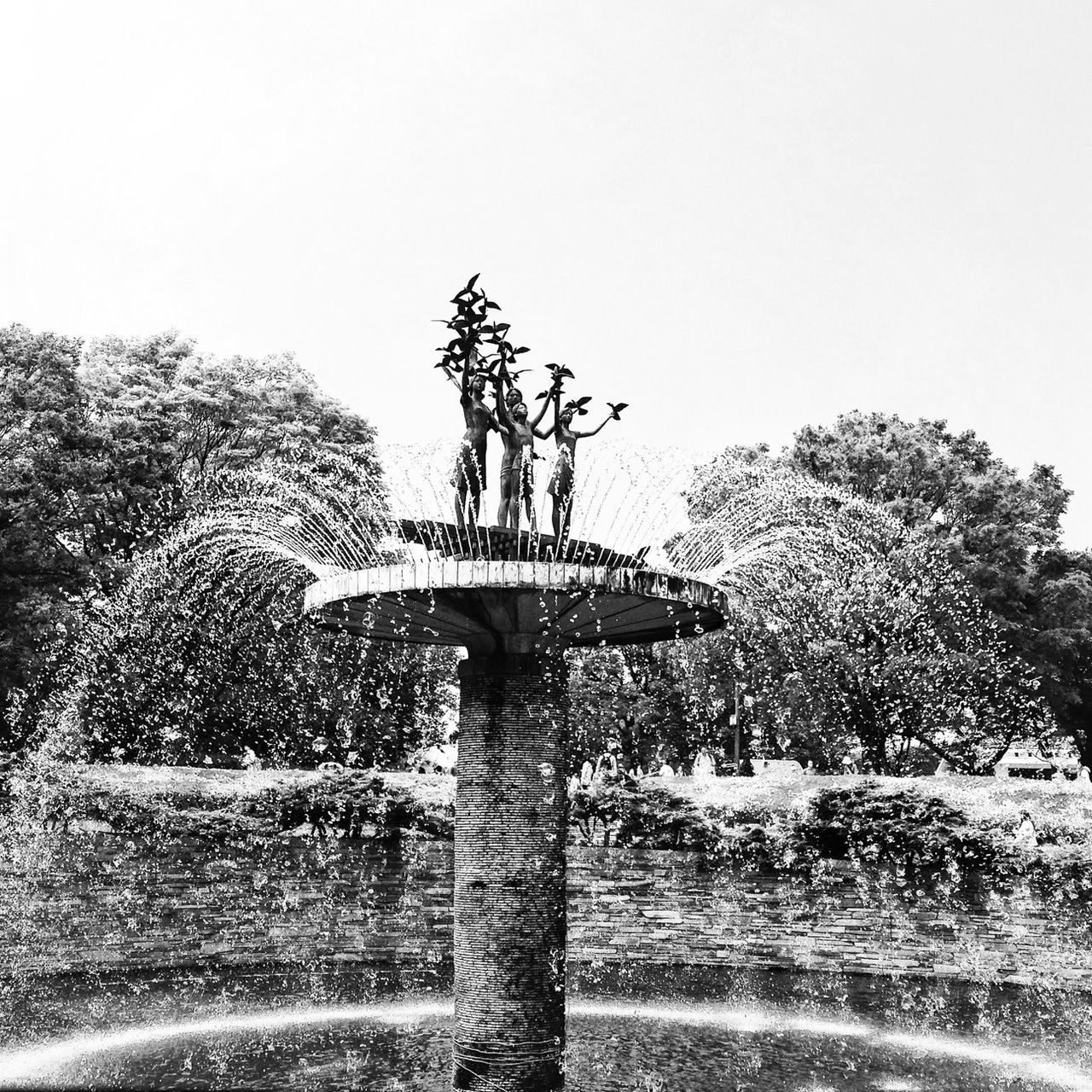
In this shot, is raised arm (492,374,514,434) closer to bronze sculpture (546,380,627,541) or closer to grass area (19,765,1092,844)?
bronze sculpture (546,380,627,541)

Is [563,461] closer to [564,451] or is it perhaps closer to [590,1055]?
[564,451]

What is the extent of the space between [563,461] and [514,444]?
514 millimetres

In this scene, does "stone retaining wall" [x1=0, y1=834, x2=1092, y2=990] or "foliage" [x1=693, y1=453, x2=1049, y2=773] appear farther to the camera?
"foliage" [x1=693, y1=453, x2=1049, y2=773]

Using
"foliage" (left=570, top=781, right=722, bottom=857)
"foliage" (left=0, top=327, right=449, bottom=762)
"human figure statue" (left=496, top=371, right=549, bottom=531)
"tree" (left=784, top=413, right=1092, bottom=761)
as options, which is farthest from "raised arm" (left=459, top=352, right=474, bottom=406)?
"tree" (left=784, top=413, right=1092, bottom=761)

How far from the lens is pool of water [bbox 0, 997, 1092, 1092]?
34.5 ft

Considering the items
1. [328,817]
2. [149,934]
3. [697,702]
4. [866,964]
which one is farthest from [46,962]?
[697,702]

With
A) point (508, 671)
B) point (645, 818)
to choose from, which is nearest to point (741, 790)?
point (645, 818)

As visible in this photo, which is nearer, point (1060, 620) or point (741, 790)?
point (741, 790)

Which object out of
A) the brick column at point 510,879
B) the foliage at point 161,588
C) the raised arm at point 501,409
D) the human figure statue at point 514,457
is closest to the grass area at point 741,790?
the foliage at point 161,588

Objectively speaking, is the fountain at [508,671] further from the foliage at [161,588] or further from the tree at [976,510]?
the tree at [976,510]

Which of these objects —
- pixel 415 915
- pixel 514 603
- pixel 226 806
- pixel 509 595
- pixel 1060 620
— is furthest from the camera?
pixel 1060 620

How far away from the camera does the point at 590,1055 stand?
37.9 feet

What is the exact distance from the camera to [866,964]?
53.9 ft

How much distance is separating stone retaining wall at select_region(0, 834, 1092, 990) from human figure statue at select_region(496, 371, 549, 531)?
314 inches
